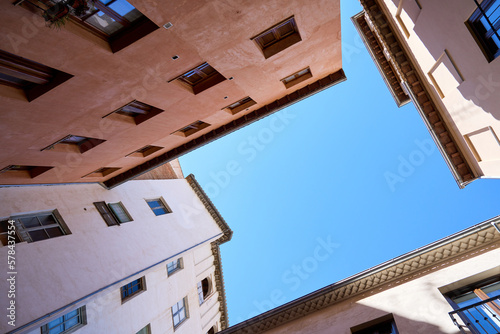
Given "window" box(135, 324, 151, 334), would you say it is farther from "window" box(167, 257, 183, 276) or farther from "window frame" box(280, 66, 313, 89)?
"window frame" box(280, 66, 313, 89)

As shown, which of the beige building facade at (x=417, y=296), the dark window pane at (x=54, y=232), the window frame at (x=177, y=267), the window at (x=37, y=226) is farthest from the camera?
the window frame at (x=177, y=267)

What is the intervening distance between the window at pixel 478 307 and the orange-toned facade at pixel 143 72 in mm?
10612

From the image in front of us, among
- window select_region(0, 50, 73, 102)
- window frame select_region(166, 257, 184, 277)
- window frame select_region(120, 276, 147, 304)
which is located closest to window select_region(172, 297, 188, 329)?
window frame select_region(166, 257, 184, 277)

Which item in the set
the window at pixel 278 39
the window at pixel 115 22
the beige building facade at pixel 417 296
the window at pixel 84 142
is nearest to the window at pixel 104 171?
the window at pixel 84 142

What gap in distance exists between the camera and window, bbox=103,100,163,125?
41.7ft

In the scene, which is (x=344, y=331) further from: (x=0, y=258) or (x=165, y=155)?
(x=165, y=155)

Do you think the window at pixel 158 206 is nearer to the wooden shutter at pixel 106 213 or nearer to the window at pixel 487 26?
the wooden shutter at pixel 106 213

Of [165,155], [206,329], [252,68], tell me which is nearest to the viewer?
[252,68]

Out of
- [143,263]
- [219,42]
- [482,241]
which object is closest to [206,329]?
[143,263]

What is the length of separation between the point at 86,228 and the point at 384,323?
531 inches

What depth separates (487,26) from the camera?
732cm

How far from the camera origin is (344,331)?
10664mm

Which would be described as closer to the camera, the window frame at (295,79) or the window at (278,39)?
the window at (278,39)

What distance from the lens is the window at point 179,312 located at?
61.7ft
